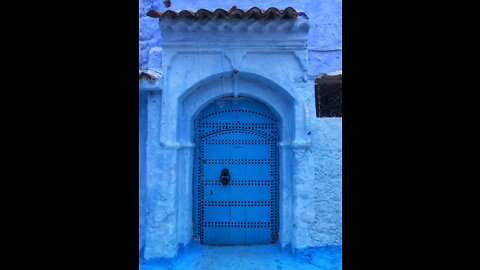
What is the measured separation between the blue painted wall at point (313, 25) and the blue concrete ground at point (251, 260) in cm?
255

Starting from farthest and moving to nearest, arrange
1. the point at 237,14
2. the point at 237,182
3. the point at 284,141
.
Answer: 1. the point at 237,182
2. the point at 284,141
3. the point at 237,14

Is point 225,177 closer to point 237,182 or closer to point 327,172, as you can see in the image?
point 237,182

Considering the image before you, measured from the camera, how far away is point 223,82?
4371 mm

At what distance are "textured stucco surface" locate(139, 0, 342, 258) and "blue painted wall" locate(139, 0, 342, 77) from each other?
0.05 feet

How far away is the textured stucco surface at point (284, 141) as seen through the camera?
13.4 ft

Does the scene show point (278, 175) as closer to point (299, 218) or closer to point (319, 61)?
point (299, 218)

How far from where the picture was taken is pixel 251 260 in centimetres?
403

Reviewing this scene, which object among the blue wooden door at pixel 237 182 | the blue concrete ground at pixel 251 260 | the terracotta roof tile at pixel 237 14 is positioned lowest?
the blue concrete ground at pixel 251 260

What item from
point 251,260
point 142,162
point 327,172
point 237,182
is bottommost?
point 251,260

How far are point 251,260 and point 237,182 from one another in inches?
42.4

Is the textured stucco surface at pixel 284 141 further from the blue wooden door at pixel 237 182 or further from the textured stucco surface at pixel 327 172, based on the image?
the blue wooden door at pixel 237 182

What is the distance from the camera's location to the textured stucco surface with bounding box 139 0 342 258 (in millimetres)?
4090

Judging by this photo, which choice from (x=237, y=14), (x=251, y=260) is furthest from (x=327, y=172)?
(x=237, y=14)

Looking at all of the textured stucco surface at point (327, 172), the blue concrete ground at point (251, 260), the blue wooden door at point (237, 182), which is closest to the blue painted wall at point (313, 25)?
the textured stucco surface at point (327, 172)
